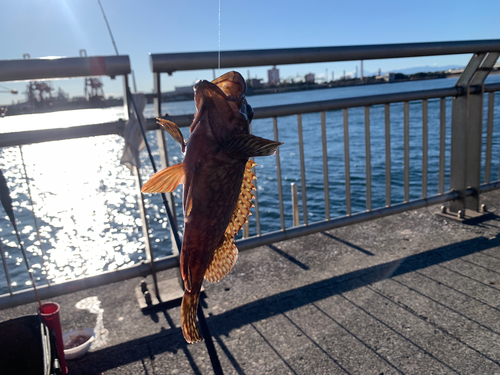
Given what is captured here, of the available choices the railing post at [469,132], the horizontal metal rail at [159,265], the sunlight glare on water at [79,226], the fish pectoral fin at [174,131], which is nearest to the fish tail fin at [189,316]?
the fish pectoral fin at [174,131]

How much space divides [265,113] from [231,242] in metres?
2.47

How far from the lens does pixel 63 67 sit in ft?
8.94

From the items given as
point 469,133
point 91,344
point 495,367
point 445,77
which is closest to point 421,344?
point 495,367

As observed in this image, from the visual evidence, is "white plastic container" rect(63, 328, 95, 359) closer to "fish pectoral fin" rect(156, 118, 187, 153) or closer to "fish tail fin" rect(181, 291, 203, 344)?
"fish tail fin" rect(181, 291, 203, 344)

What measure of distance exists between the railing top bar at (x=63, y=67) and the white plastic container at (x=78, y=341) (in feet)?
6.36

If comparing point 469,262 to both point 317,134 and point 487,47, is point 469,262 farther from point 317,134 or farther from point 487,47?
point 317,134

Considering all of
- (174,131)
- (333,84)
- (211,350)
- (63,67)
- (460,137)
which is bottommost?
(211,350)

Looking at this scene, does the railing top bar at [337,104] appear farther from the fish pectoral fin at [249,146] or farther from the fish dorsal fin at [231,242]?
the fish pectoral fin at [249,146]

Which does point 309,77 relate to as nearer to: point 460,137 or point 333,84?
point 333,84

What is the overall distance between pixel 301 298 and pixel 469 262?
174 cm

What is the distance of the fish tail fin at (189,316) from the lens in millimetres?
1088

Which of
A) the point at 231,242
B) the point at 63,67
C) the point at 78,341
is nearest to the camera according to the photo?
the point at 231,242

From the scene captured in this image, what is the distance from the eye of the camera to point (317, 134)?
118 ft

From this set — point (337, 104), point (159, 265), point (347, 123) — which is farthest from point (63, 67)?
point (347, 123)
